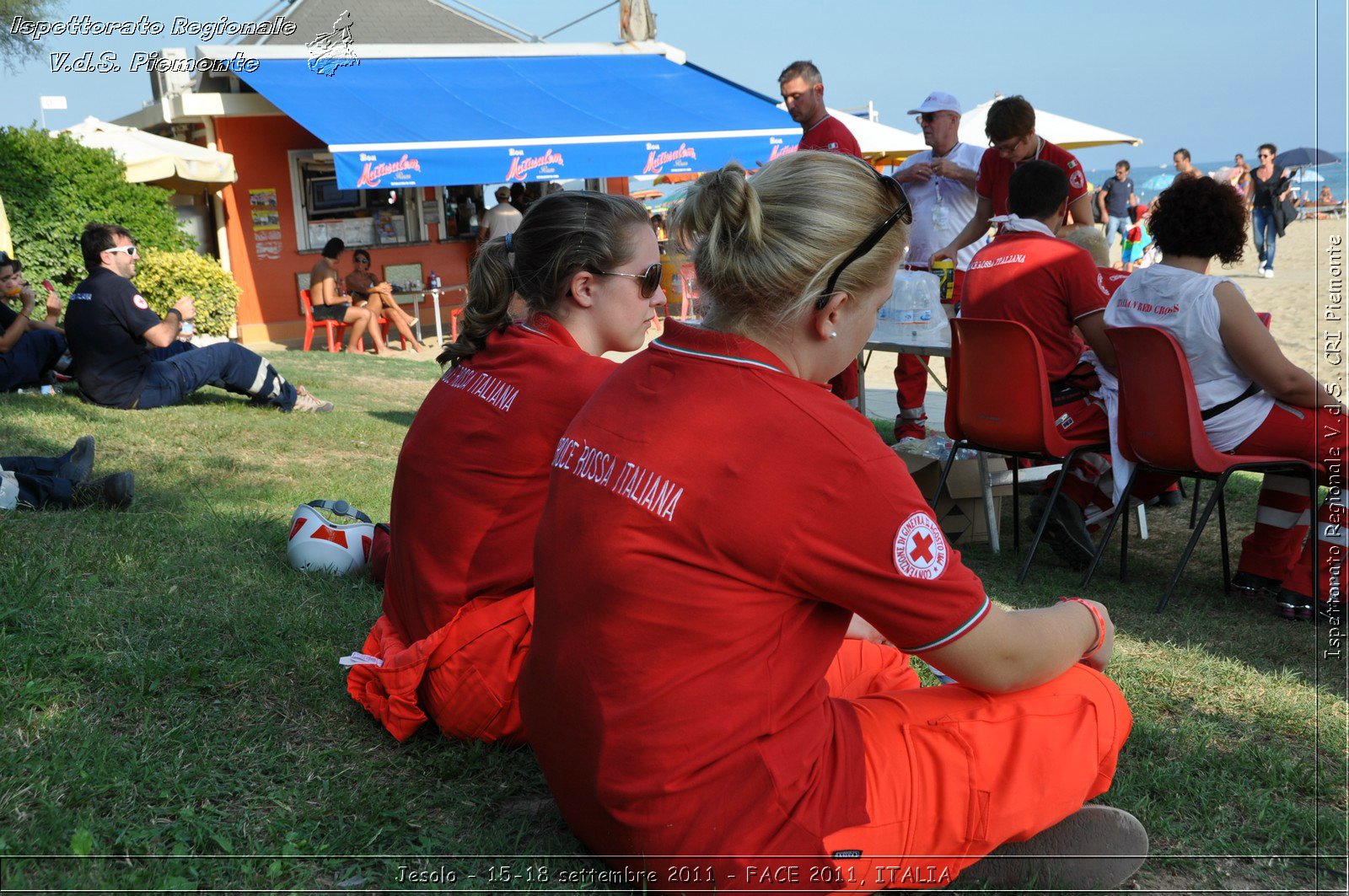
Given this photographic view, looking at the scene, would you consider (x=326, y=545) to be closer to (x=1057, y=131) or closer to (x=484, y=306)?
(x=484, y=306)

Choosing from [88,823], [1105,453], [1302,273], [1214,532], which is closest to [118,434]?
[88,823]

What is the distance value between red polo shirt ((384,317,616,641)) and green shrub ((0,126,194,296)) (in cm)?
1147

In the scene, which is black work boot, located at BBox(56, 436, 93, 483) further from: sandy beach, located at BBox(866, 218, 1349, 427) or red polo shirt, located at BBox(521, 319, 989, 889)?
sandy beach, located at BBox(866, 218, 1349, 427)

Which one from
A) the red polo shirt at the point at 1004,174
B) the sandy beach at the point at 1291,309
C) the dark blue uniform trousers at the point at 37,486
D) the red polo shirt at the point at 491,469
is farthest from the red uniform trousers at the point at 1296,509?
the dark blue uniform trousers at the point at 37,486

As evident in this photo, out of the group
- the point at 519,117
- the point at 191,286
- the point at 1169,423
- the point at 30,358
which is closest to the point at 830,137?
the point at 1169,423

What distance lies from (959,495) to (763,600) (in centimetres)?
390

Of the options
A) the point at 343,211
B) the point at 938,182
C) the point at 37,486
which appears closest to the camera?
the point at 37,486

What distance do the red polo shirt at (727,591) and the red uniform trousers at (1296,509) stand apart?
3.08m

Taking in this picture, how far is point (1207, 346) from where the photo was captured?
428 centimetres

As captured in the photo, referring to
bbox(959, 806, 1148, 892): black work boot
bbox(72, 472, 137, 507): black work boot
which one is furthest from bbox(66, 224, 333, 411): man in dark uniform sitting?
bbox(959, 806, 1148, 892): black work boot

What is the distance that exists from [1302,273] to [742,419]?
22.2 meters

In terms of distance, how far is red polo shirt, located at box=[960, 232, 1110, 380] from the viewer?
16.0 feet

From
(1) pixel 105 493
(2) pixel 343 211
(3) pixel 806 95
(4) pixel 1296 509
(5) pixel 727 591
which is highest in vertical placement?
(2) pixel 343 211

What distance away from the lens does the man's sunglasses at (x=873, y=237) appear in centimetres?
179
